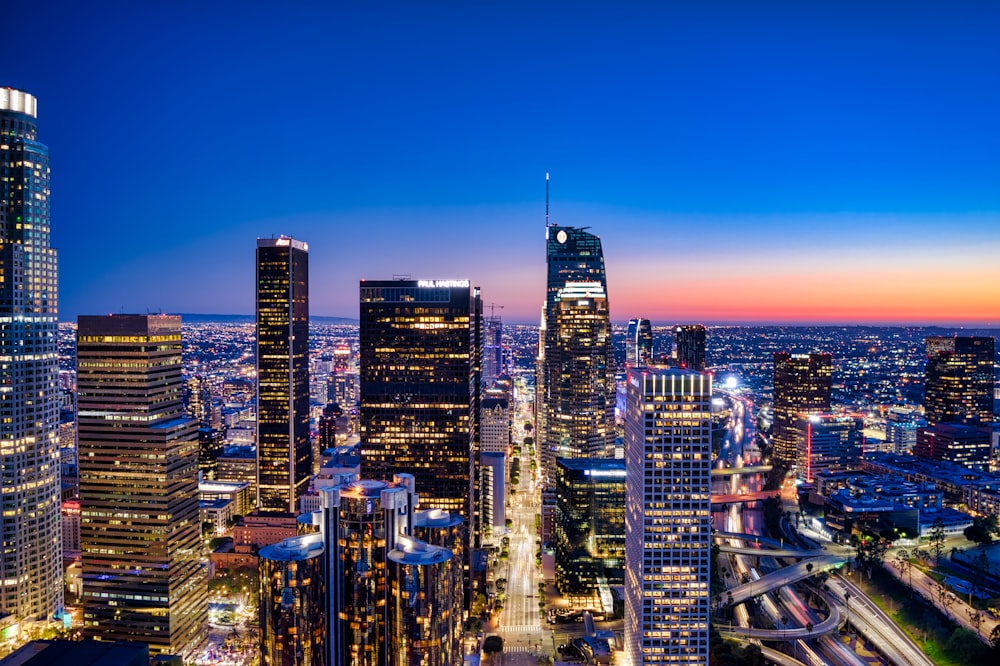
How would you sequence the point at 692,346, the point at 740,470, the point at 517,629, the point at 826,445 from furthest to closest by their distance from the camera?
the point at 692,346
the point at 740,470
the point at 826,445
the point at 517,629

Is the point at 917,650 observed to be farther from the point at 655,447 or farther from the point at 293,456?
the point at 293,456

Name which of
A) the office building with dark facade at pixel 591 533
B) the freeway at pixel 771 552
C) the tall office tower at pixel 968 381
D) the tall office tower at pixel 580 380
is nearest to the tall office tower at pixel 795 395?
the tall office tower at pixel 968 381

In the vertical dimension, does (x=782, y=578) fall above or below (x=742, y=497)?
below

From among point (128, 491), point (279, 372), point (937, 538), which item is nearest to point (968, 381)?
point (937, 538)

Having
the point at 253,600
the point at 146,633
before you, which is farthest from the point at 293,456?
the point at 146,633

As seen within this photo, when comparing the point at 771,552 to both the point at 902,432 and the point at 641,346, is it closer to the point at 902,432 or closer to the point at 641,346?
the point at 902,432

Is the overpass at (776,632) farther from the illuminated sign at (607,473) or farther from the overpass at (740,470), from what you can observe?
the overpass at (740,470)

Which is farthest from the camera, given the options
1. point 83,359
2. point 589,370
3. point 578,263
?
point 578,263
